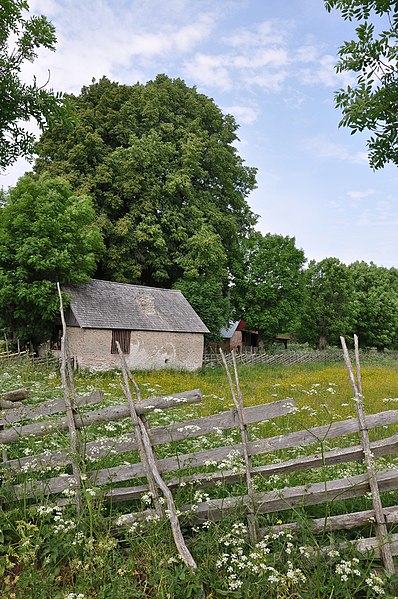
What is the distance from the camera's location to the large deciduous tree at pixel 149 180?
2659 cm

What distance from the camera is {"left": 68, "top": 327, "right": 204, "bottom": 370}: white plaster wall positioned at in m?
20.0

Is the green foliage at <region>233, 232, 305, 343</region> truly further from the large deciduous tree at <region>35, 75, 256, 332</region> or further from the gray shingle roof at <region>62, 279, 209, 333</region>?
the gray shingle roof at <region>62, 279, 209, 333</region>

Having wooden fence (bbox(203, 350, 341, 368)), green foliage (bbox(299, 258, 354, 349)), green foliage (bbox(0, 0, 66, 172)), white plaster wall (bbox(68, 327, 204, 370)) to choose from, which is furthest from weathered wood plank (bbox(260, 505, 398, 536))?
green foliage (bbox(299, 258, 354, 349))

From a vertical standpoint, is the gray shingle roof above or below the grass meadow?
above

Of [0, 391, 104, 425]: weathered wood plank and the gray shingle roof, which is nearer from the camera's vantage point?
[0, 391, 104, 425]: weathered wood plank

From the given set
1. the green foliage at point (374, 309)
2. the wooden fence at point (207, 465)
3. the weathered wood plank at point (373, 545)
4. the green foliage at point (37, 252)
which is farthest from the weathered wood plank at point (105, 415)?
the green foliage at point (374, 309)

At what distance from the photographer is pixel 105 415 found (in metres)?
4.22

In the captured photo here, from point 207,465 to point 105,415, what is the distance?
1.12m

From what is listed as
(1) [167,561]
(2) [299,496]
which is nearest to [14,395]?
(1) [167,561]

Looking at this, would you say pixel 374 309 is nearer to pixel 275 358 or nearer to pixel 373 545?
pixel 275 358

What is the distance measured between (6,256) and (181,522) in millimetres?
18200

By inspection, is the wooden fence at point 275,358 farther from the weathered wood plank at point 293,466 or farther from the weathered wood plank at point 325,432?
the weathered wood plank at point 325,432

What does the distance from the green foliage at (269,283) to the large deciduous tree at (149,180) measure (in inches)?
107

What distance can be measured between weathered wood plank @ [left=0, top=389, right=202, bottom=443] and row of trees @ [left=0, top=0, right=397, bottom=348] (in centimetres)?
1559
